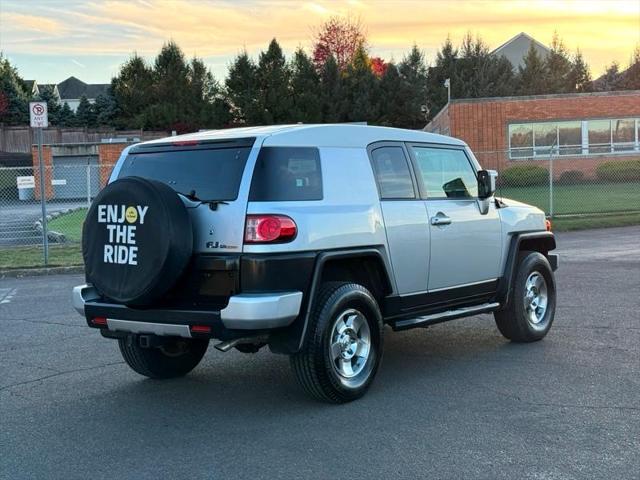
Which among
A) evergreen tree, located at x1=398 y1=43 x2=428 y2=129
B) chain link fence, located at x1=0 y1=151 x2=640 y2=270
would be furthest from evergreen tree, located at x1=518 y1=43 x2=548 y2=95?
chain link fence, located at x1=0 y1=151 x2=640 y2=270

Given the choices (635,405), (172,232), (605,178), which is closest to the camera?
(172,232)

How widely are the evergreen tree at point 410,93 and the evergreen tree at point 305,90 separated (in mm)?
4613

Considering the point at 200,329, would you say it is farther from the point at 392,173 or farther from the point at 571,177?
the point at 571,177

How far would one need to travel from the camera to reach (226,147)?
5426 millimetres

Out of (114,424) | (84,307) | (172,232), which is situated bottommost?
(114,424)

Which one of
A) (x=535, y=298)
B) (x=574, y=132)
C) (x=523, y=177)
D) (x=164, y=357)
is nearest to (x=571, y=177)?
(x=574, y=132)

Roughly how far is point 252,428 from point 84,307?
1649 millimetres

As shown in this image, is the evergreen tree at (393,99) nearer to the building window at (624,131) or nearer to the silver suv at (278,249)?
the building window at (624,131)

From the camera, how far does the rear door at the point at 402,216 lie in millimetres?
5916

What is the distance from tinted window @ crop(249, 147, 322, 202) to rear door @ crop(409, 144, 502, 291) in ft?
4.07

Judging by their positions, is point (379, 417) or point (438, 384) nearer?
point (379, 417)

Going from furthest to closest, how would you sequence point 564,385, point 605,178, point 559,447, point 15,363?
point 605,178, point 15,363, point 564,385, point 559,447

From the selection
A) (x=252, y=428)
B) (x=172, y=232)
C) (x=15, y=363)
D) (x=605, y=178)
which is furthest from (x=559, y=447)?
(x=605, y=178)

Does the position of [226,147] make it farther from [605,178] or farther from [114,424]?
[605,178]
